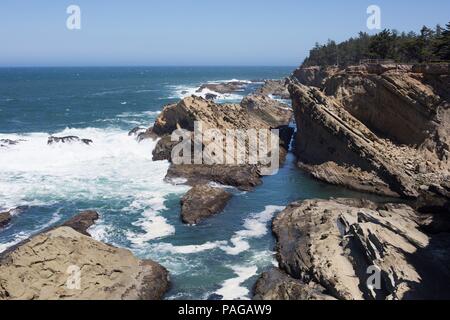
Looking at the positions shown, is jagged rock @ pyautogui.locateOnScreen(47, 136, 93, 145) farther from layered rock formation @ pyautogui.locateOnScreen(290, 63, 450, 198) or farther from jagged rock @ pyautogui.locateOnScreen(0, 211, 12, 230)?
layered rock formation @ pyautogui.locateOnScreen(290, 63, 450, 198)

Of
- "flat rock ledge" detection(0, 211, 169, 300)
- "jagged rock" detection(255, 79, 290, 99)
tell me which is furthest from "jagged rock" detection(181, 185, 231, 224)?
"jagged rock" detection(255, 79, 290, 99)

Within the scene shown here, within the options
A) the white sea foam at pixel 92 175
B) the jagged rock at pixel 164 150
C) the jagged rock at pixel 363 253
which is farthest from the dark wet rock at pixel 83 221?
the jagged rock at pixel 164 150

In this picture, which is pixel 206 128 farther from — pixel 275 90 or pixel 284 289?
pixel 275 90

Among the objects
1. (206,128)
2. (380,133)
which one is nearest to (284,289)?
(206,128)

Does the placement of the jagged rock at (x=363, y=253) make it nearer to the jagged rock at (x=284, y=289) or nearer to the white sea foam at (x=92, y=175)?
the jagged rock at (x=284, y=289)

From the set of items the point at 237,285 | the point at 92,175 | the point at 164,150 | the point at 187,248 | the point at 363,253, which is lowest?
the point at 237,285
